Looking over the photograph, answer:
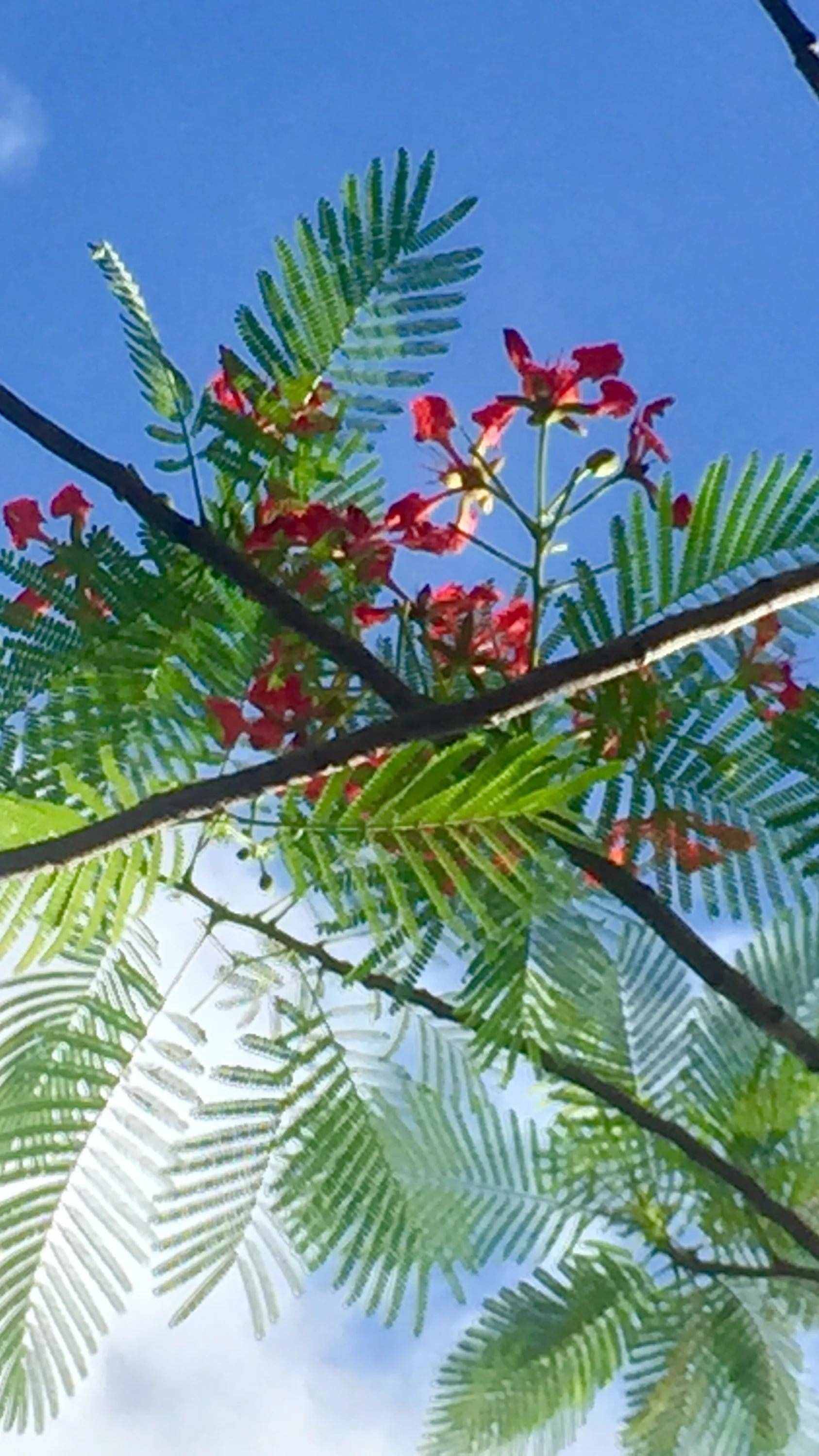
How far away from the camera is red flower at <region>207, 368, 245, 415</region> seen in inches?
40.9

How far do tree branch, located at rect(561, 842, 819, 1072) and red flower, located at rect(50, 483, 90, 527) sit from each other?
17.3 inches

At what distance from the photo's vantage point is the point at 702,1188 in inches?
51.3

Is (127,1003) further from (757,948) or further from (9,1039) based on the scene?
(757,948)

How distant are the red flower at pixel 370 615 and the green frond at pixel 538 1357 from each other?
22.5 inches

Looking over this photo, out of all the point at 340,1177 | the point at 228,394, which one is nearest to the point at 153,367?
the point at 228,394

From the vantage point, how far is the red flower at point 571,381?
1.10 m

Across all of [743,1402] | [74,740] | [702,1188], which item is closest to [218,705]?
[74,740]

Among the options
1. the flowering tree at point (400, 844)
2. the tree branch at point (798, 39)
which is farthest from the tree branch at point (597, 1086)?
→ the tree branch at point (798, 39)

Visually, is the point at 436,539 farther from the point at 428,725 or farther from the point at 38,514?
the point at 428,725

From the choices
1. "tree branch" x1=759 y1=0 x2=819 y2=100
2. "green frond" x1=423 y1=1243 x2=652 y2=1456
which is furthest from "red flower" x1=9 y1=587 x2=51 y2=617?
"green frond" x1=423 y1=1243 x2=652 y2=1456

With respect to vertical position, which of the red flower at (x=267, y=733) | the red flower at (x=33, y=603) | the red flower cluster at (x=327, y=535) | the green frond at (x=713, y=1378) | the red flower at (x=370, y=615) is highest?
the red flower at (x=33, y=603)

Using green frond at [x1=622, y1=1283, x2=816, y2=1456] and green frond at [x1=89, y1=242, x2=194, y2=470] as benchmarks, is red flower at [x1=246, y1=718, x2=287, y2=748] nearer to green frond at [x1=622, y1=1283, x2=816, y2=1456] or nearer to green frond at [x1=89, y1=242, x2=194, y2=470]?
green frond at [x1=89, y1=242, x2=194, y2=470]

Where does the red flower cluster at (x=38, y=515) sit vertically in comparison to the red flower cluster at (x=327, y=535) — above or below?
above

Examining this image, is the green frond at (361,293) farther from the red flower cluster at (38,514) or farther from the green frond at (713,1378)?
the green frond at (713,1378)
